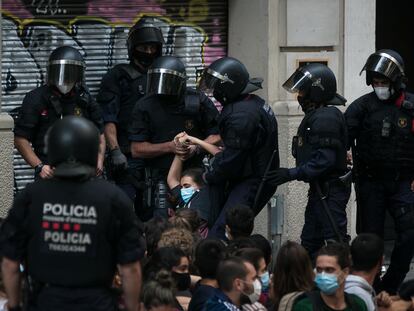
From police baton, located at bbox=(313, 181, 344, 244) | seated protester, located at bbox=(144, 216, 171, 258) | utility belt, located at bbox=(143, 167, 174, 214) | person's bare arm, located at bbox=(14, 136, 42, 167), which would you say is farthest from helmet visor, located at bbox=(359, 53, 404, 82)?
person's bare arm, located at bbox=(14, 136, 42, 167)

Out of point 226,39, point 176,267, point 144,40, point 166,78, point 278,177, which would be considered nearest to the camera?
point 176,267

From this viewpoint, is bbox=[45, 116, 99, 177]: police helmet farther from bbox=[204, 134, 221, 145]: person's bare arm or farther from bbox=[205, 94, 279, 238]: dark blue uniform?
bbox=[204, 134, 221, 145]: person's bare arm

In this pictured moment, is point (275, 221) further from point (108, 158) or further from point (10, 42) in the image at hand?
point (10, 42)

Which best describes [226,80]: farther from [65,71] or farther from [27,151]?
[27,151]

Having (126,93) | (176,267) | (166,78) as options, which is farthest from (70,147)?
(126,93)

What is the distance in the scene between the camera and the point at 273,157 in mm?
10039

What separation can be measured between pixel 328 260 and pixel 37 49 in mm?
5112

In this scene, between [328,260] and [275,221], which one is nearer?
[328,260]

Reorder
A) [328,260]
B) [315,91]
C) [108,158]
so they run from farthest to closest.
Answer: [108,158], [315,91], [328,260]

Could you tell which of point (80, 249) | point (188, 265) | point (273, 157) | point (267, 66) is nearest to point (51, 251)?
point (80, 249)

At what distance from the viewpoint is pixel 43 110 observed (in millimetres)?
10469

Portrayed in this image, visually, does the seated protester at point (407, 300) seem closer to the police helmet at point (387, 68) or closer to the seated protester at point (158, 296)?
the seated protester at point (158, 296)

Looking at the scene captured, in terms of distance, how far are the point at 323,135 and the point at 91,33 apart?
3311 millimetres

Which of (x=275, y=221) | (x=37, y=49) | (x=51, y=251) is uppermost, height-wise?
(x=37, y=49)
